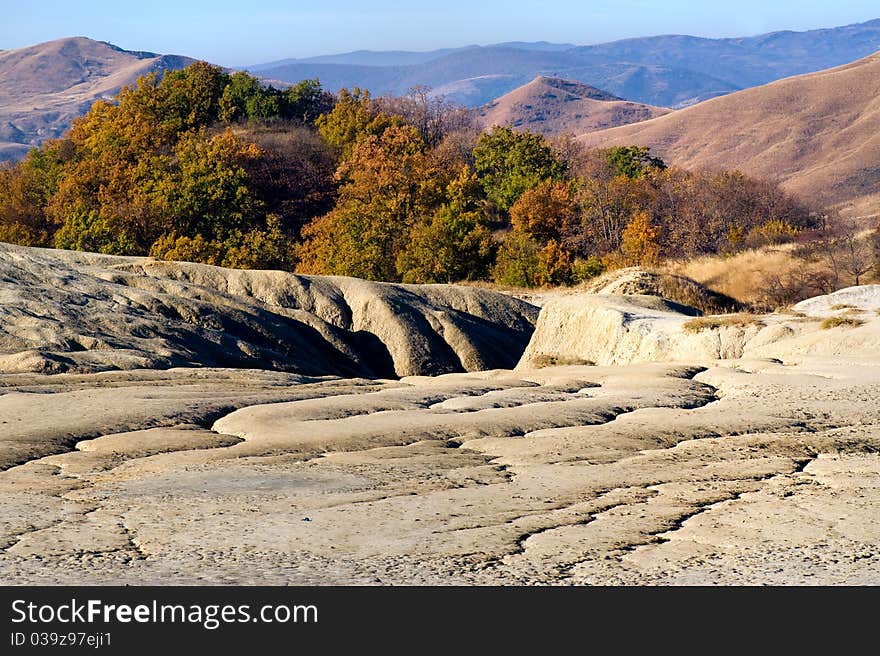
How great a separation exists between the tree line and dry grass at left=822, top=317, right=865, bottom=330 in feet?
128

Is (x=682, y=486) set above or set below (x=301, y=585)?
below

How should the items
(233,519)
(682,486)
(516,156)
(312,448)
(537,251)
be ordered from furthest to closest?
1. (516,156)
2. (537,251)
3. (312,448)
4. (682,486)
5. (233,519)

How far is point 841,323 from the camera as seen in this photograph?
23188 mm

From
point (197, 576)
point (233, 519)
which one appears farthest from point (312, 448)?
point (197, 576)

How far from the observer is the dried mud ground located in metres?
9.53

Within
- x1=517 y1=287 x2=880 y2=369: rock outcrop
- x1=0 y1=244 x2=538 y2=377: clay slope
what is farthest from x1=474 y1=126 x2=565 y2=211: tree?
x1=517 y1=287 x2=880 y2=369: rock outcrop

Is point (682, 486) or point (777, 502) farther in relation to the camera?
point (682, 486)

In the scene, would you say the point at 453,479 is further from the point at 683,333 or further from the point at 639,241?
the point at 639,241

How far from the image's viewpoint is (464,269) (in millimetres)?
68625

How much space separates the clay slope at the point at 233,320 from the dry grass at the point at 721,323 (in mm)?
11779

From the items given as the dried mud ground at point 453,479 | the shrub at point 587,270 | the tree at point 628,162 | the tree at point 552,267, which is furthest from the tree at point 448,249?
the dried mud ground at point 453,479

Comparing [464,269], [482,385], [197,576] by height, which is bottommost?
[464,269]

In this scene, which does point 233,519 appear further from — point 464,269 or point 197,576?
point 464,269

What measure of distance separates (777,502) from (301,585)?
5.65 meters
